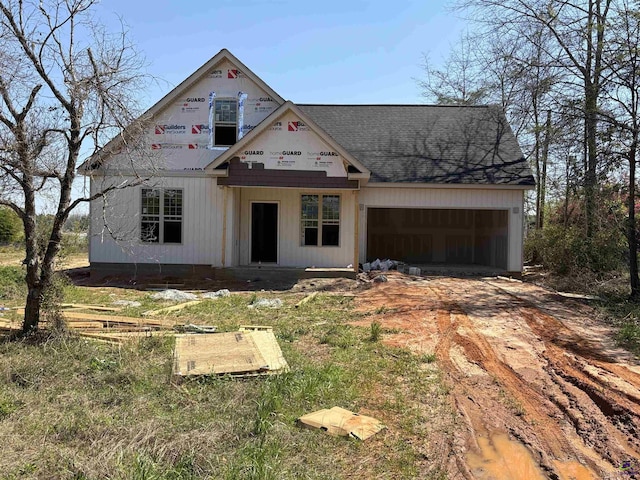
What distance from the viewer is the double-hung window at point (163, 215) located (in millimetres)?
15836

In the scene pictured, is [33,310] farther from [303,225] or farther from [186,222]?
[303,225]

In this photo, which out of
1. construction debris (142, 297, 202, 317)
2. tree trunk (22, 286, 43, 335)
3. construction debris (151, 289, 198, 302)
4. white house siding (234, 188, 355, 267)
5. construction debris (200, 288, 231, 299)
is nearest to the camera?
tree trunk (22, 286, 43, 335)

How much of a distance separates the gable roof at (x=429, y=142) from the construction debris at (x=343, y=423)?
13.1 metres

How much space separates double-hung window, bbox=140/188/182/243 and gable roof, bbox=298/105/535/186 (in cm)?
650

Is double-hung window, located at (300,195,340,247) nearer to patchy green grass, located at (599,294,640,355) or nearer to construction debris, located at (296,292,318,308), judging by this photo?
construction debris, located at (296,292,318,308)

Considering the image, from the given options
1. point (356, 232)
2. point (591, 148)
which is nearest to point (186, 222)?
point (356, 232)

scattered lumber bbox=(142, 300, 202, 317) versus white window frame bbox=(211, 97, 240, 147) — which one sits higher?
white window frame bbox=(211, 97, 240, 147)

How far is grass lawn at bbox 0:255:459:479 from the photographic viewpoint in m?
3.65

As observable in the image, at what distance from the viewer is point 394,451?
4.03 metres

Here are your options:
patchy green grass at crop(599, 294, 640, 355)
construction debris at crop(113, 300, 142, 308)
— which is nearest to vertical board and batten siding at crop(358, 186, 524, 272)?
patchy green grass at crop(599, 294, 640, 355)

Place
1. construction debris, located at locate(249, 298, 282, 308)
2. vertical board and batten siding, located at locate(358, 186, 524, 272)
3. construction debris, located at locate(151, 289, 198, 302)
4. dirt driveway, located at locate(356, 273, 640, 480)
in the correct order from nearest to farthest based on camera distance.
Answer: dirt driveway, located at locate(356, 273, 640, 480) < construction debris, located at locate(249, 298, 282, 308) < construction debris, located at locate(151, 289, 198, 302) < vertical board and batten siding, located at locate(358, 186, 524, 272)

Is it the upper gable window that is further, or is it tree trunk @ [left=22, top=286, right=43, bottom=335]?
the upper gable window

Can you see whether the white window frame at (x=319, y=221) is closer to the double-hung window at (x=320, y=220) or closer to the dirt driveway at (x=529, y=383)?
the double-hung window at (x=320, y=220)

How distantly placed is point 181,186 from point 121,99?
28.4 feet
